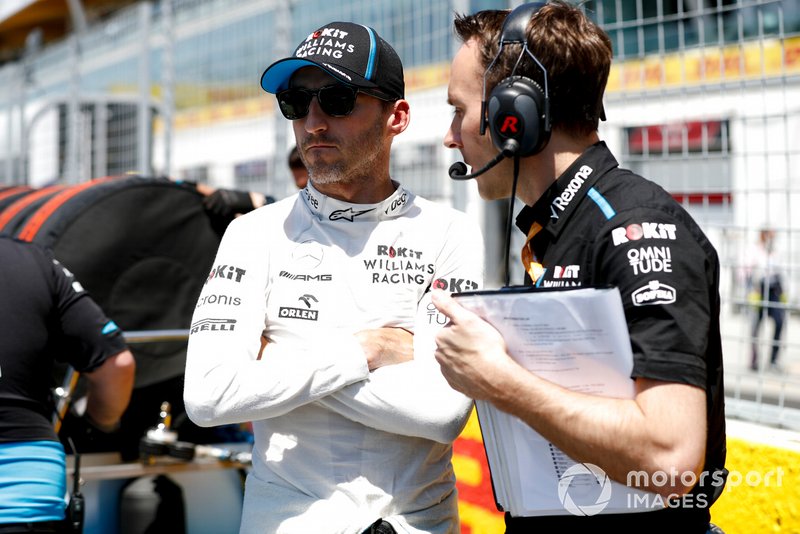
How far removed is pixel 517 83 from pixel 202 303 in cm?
104

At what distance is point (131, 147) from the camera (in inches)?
300

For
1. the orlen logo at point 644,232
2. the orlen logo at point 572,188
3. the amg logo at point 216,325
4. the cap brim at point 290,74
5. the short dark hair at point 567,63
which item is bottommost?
the amg logo at point 216,325

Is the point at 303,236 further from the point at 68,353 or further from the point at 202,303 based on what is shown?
the point at 68,353

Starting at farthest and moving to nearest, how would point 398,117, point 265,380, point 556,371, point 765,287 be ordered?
point 765,287
point 398,117
point 265,380
point 556,371

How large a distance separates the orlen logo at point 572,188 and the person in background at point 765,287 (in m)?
1.76

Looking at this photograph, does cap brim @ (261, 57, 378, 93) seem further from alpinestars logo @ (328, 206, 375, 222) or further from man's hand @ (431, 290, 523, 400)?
man's hand @ (431, 290, 523, 400)

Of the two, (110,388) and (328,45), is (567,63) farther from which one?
(110,388)

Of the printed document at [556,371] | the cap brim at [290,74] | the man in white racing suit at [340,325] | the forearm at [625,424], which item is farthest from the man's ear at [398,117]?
the forearm at [625,424]

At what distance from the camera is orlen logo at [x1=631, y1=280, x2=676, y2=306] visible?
1.43 m

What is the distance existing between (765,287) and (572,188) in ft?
7.02

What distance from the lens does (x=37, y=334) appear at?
274 cm

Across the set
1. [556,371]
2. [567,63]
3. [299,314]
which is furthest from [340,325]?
[567,63]

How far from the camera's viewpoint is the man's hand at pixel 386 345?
209 cm

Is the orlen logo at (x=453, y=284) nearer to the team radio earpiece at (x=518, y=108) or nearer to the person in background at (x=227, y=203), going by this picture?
the team radio earpiece at (x=518, y=108)
